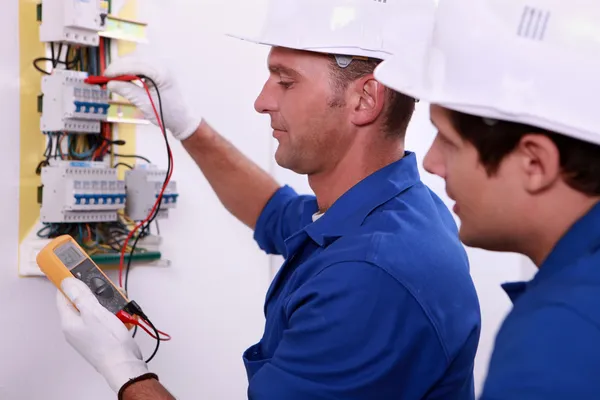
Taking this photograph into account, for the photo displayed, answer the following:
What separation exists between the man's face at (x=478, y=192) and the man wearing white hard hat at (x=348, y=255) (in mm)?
315

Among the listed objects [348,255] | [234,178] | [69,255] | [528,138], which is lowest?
[69,255]

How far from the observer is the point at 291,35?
4.85 ft

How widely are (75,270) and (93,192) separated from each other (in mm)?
270

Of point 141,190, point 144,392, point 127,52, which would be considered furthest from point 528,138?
point 127,52

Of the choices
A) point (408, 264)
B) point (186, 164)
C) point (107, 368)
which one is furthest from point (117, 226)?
point (408, 264)

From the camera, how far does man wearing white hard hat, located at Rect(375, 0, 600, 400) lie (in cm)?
80

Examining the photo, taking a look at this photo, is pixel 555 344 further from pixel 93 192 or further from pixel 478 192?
pixel 93 192

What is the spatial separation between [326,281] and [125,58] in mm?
843

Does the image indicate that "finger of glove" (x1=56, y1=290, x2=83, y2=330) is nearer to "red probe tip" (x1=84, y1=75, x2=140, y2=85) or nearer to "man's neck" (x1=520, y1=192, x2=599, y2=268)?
"red probe tip" (x1=84, y1=75, x2=140, y2=85)

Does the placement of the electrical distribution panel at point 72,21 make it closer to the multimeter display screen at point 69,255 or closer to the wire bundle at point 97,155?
the wire bundle at point 97,155

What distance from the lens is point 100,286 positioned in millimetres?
1570

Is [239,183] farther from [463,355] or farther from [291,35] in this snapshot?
[463,355]

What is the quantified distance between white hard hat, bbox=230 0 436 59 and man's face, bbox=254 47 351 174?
39 mm

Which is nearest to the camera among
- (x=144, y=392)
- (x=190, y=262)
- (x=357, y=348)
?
(x=357, y=348)
